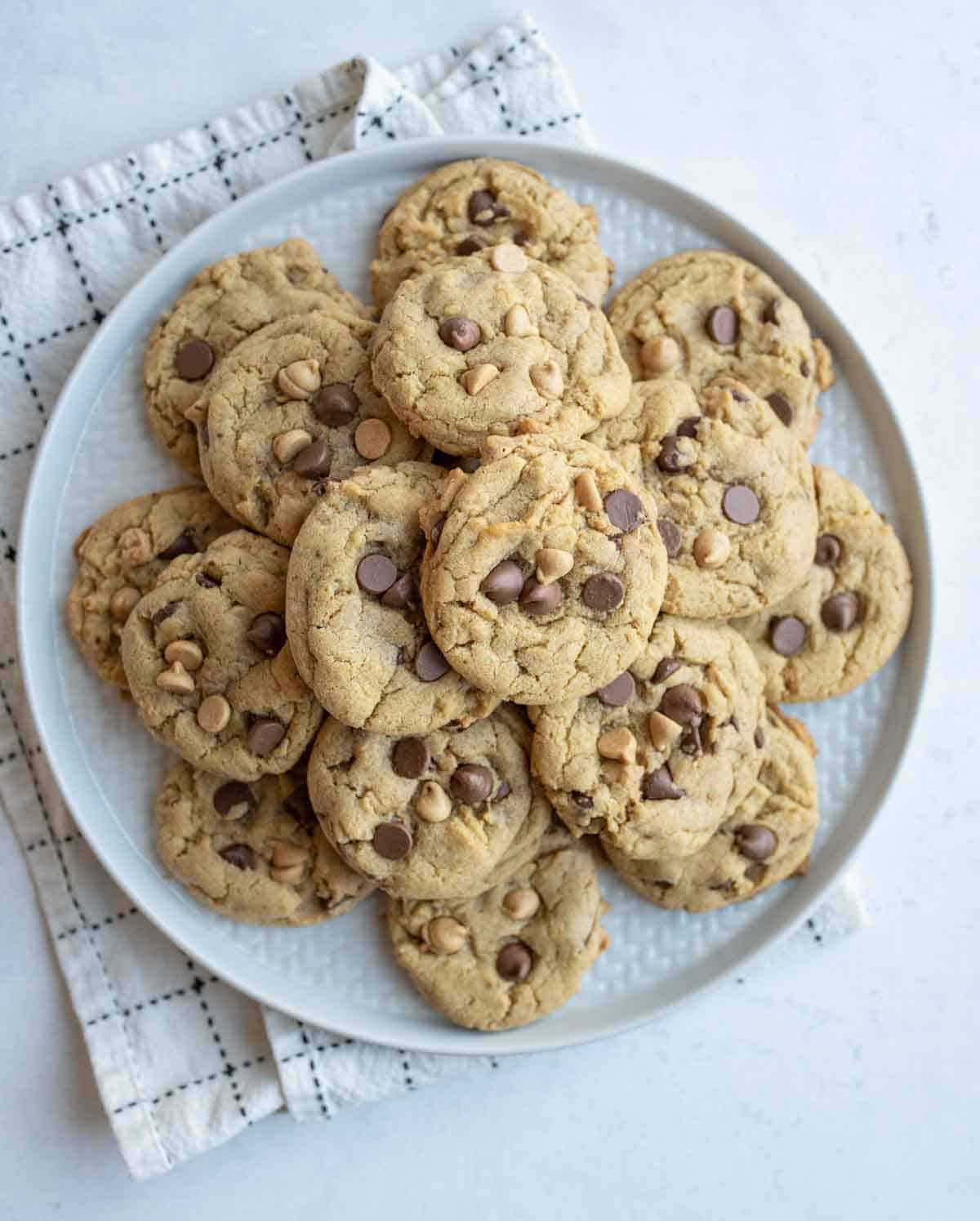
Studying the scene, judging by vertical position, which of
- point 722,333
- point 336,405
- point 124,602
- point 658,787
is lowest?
point 658,787

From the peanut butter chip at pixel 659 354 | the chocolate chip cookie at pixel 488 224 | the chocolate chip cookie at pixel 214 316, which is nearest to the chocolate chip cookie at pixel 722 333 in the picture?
the peanut butter chip at pixel 659 354

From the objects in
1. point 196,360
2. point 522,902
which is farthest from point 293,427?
point 522,902

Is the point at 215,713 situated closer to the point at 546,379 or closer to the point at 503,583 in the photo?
the point at 503,583

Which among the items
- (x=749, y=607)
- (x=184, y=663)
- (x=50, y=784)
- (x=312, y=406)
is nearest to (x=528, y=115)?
(x=312, y=406)

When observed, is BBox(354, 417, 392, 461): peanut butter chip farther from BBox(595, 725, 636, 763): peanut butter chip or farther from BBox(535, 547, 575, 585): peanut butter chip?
BBox(595, 725, 636, 763): peanut butter chip

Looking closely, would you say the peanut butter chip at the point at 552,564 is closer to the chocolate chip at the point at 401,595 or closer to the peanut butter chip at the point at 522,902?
the chocolate chip at the point at 401,595

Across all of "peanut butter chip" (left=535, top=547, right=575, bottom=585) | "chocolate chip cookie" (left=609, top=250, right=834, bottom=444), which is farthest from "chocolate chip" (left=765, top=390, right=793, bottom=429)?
"peanut butter chip" (left=535, top=547, right=575, bottom=585)
